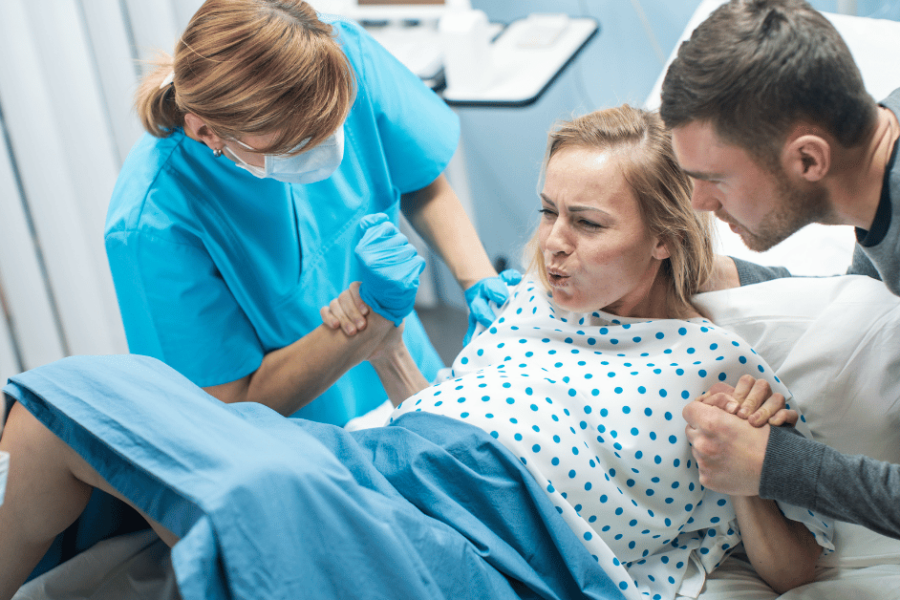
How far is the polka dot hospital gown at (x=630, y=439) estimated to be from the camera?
1.18 metres

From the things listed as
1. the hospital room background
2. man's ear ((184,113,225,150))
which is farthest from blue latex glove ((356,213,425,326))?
the hospital room background

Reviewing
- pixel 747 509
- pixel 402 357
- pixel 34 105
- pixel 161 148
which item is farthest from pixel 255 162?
pixel 34 105

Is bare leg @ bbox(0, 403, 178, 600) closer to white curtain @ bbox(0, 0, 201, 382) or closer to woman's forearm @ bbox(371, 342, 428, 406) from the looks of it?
woman's forearm @ bbox(371, 342, 428, 406)

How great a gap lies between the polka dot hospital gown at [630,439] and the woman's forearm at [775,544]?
3 cm

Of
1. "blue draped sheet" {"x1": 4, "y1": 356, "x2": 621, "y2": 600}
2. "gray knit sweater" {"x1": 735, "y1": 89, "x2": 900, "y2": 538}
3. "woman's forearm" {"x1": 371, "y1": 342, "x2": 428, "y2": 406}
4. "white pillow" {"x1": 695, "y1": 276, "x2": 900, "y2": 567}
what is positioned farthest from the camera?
"woman's forearm" {"x1": 371, "y1": 342, "x2": 428, "y2": 406}

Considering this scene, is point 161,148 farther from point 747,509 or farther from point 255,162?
point 747,509

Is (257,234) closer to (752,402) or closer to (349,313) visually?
(349,313)

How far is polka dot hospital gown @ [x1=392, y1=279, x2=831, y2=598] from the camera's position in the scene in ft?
3.87

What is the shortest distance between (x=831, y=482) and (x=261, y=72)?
37.9 inches

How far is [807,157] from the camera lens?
97 centimetres

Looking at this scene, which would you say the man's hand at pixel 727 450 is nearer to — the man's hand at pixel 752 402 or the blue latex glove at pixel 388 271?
the man's hand at pixel 752 402

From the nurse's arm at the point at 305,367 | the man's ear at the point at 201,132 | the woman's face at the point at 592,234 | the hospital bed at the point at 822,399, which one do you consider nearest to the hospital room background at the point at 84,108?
the hospital bed at the point at 822,399

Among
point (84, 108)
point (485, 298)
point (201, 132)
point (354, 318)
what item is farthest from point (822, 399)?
point (84, 108)

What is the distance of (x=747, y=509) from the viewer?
1182 mm
